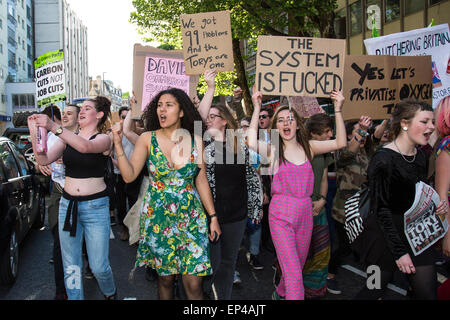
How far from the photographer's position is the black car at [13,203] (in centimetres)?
440

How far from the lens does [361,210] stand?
3035 mm

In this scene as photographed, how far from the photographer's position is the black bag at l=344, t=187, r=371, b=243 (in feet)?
9.88

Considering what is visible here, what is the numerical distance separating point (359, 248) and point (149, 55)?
339cm

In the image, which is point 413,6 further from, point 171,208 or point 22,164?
point 171,208

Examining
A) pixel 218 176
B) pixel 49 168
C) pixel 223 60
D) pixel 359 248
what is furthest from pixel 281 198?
pixel 49 168

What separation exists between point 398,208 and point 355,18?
18.0 metres

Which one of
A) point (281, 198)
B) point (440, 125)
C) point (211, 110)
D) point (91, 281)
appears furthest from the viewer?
point (91, 281)

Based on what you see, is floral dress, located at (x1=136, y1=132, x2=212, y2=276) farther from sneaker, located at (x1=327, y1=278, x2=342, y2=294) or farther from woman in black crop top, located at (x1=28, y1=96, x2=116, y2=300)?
sneaker, located at (x1=327, y1=278, x2=342, y2=294)

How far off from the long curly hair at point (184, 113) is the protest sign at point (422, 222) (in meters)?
1.77

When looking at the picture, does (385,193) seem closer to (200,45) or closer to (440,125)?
(440,125)

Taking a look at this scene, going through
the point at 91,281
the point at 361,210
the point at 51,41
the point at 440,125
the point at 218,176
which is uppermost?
the point at 51,41

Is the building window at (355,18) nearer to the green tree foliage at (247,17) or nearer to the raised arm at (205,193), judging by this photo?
the green tree foliage at (247,17)

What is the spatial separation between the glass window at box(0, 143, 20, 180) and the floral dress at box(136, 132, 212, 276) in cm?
261

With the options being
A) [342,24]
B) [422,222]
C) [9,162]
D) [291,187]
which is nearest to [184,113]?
[291,187]
